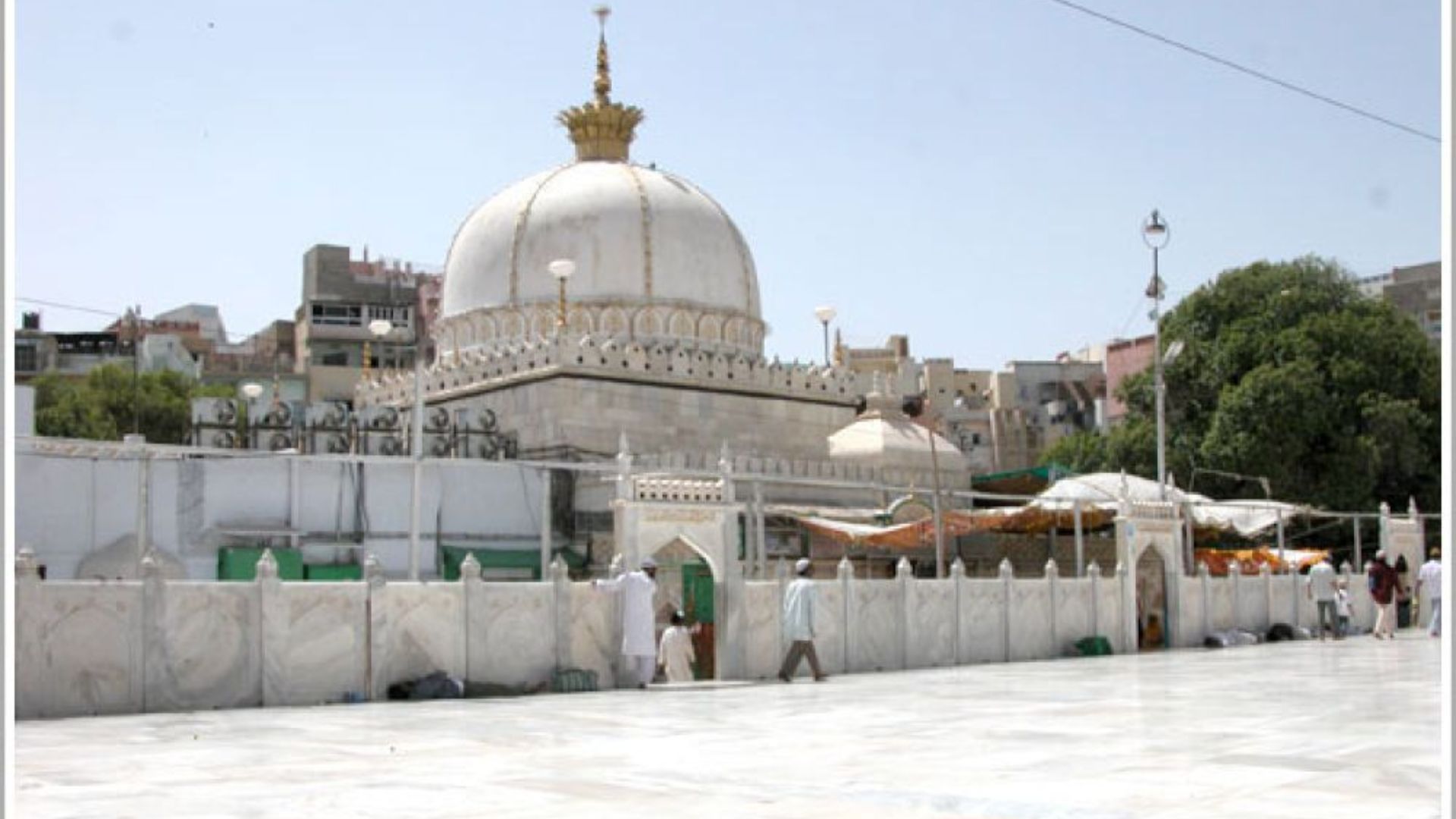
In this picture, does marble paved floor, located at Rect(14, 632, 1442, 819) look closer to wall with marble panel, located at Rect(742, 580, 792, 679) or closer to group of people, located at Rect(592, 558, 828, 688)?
group of people, located at Rect(592, 558, 828, 688)

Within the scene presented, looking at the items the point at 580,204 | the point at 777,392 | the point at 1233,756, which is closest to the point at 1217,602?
the point at 777,392

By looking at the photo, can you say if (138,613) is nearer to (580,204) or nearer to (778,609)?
(778,609)

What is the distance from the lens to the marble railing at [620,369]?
29.3 m

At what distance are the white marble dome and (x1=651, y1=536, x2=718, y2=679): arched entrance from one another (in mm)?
12132

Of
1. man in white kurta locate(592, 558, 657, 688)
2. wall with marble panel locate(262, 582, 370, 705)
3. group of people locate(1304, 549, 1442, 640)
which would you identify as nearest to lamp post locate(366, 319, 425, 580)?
wall with marble panel locate(262, 582, 370, 705)

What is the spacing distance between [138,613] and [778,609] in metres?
7.48

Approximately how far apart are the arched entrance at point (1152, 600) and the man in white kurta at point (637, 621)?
10.8 metres

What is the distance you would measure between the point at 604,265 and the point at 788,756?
2272 centimetres

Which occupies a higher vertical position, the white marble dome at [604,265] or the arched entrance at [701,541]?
the white marble dome at [604,265]

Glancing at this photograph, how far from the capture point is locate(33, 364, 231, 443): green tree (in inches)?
1747

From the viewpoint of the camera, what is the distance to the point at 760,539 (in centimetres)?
2139

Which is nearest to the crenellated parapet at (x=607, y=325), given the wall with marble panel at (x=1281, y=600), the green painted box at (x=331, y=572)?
the green painted box at (x=331, y=572)

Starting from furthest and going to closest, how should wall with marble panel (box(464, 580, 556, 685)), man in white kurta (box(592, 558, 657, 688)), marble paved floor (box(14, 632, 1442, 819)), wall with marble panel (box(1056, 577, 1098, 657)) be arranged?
1. wall with marble panel (box(1056, 577, 1098, 657))
2. man in white kurta (box(592, 558, 657, 688))
3. wall with marble panel (box(464, 580, 556, 685))
4. marble paved floor (box(14, 632, 1442, 819))

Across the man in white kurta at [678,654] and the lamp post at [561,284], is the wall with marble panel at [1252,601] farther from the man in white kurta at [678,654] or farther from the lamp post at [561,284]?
the man in white kurta at [678,654]
